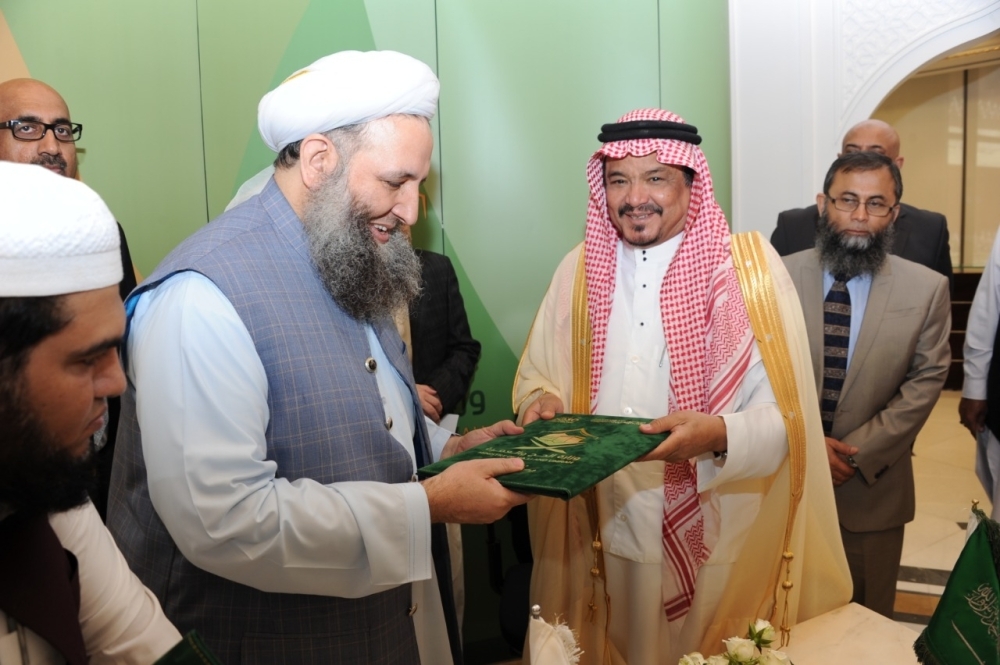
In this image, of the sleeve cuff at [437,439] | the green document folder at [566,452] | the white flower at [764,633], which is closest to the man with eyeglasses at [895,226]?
the green document folder at [566,452]

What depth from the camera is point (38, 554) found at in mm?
1208

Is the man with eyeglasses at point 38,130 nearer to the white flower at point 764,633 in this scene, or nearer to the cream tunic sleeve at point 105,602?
the cream tunic sleeve at point 105,602

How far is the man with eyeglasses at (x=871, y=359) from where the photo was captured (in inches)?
132

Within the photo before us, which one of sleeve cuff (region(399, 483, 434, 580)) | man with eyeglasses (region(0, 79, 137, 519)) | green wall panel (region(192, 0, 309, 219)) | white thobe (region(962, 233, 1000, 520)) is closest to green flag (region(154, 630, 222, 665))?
sleeve cuff (region(399, 483, 434, 580))

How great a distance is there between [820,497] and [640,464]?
60 cm

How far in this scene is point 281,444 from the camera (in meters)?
1.71

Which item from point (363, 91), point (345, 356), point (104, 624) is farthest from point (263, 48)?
point (104, 624)

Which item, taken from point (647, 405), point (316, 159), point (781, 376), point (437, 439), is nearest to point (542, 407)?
point (647, 405)

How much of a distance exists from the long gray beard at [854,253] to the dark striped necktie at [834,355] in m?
0.05

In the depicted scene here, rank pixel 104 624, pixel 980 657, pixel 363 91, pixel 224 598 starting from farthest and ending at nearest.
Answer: pixel 363 91, pixel 224 598, pixel 104 624, pixel 980 657

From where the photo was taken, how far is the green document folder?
1771 mm

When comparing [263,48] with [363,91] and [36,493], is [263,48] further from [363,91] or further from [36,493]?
[36,493]

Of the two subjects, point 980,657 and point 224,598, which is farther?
point 224,598

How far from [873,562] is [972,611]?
7.91ft
